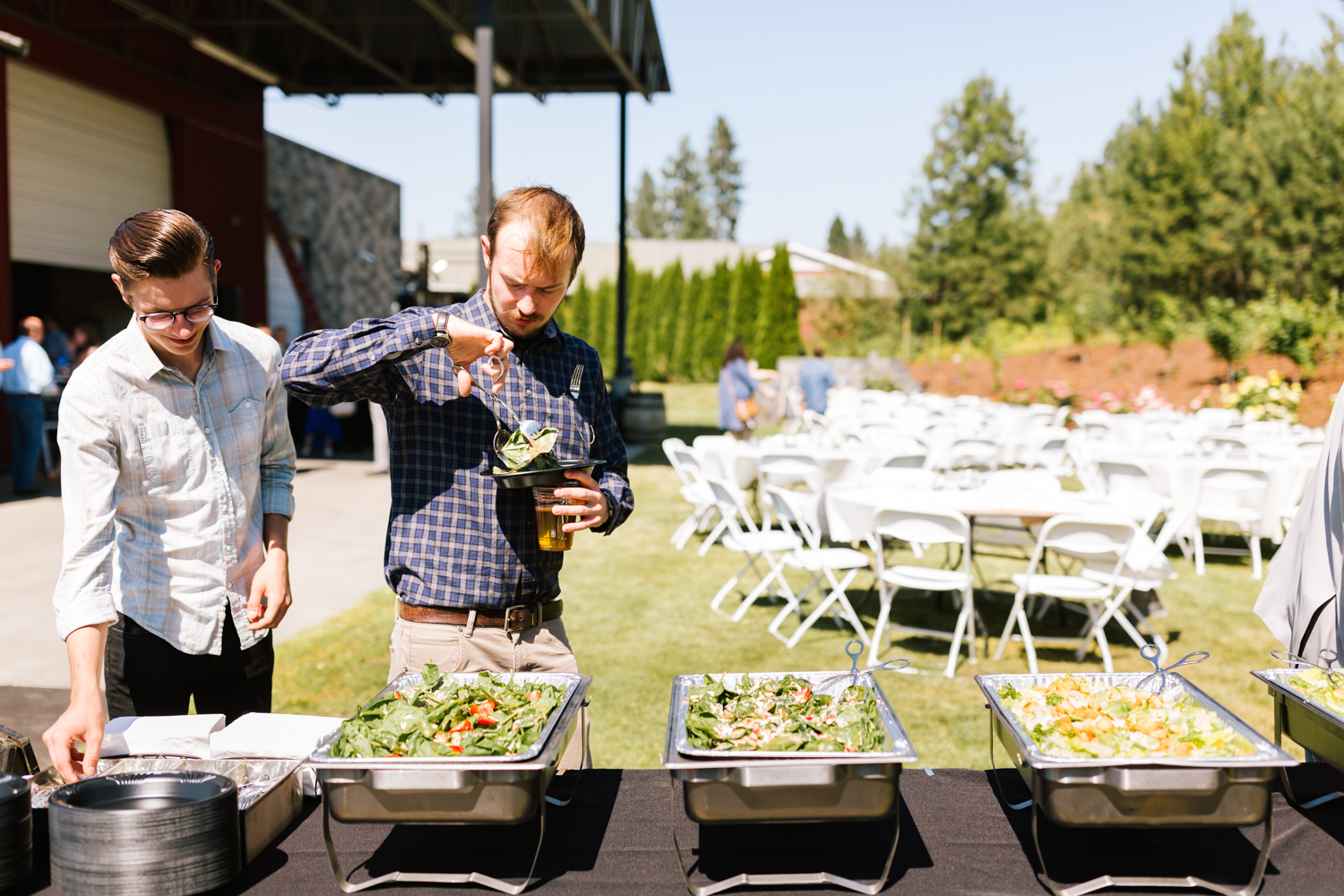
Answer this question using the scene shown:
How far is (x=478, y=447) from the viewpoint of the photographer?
1950 mm

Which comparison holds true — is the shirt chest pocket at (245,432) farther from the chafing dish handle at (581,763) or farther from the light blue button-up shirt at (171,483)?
the chafing dish handle at (581,763)

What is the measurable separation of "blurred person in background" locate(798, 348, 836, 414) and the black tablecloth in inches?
491

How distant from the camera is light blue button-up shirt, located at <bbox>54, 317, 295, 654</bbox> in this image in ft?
5.68

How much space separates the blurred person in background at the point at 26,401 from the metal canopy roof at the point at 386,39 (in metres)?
3.90

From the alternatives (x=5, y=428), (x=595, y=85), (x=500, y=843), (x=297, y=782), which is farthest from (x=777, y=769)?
(x=595, y=85)

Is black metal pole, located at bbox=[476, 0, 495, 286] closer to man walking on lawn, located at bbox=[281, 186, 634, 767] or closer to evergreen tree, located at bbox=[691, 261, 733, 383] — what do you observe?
man walking on lawn, located at bbox=[281, 186, 634, 767]

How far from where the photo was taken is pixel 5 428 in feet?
36.8

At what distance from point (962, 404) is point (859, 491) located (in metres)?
9.30

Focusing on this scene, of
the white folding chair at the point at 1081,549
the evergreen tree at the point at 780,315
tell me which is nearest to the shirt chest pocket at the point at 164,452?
the white folding chair at the point at 1081,549

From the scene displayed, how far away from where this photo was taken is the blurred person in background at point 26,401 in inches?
373

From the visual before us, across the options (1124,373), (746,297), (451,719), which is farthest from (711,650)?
(746,297)

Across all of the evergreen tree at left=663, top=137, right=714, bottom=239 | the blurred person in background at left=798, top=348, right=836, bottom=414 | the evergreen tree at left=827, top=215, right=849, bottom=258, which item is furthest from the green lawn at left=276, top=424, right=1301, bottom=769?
the evergreen tree at left=827, top=215, right=849, bottom=258

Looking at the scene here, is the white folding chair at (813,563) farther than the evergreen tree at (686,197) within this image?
No

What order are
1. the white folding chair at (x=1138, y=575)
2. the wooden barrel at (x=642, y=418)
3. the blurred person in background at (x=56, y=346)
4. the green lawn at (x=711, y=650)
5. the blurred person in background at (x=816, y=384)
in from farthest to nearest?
the wooden barrel at (x=642, y=418) < the blurred person in background at (x=816, y=384) < the blurred person in background at (x=56, y=346) < the white folding chair at (x=1138, y=575) < the green lawn at (x=711, y=650)
